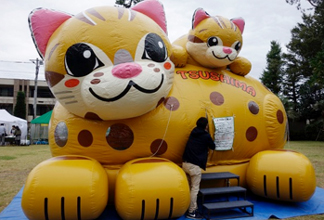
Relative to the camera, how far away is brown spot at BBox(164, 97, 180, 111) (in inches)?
168

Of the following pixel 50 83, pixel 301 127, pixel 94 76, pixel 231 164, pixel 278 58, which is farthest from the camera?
pixel 278 58

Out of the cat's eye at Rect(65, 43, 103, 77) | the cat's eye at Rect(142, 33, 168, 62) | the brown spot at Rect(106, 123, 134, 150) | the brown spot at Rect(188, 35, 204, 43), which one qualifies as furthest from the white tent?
the cat's eye at Rect(142, 33, 168, 62)

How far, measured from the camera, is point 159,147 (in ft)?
13.7

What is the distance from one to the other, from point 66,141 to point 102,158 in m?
0.62

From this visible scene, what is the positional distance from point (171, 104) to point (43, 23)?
7.20 ft

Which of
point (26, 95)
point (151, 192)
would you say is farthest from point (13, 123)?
point (26, 95)

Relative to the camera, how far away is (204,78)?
493 cm

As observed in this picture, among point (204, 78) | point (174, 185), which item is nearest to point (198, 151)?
point (174, 185)

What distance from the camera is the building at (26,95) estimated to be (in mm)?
33938

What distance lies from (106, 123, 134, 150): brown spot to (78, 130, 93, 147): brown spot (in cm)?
27

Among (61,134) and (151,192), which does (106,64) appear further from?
(151,192)

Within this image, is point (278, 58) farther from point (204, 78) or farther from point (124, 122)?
point (124, 122)

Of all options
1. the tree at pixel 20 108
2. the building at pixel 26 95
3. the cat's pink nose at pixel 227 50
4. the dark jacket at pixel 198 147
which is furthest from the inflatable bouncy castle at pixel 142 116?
the building at pixel 26 95

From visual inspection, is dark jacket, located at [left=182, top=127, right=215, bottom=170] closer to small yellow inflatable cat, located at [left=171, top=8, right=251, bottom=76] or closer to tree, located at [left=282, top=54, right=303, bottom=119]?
Answer: small yellow inflatable cat, located at [left=171, top=8, right=251, bottom=76]
